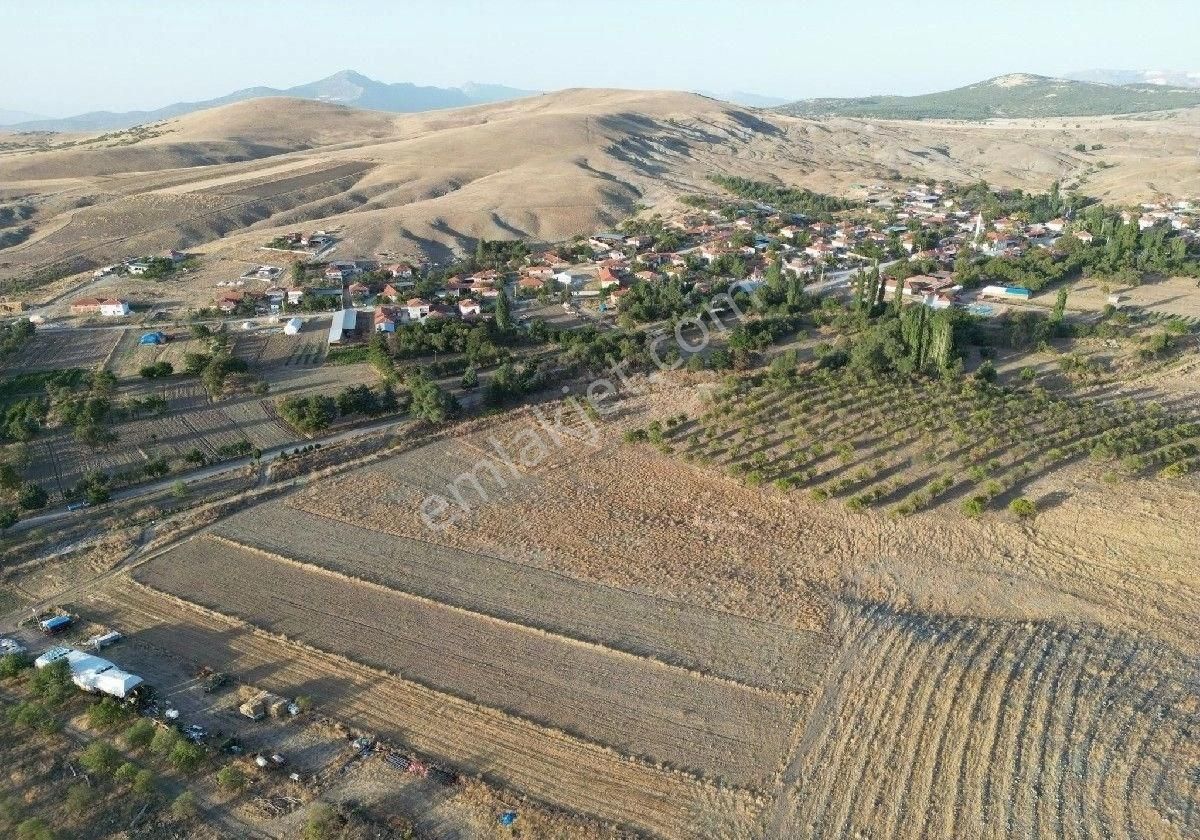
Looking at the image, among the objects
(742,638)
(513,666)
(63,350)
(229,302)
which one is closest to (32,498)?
(513,666)

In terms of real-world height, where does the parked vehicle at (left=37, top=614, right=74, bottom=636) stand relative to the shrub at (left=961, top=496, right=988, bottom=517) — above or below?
below

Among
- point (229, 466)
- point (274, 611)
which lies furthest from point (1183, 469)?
point (229, 466)

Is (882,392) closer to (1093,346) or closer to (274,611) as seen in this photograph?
(1093,346)

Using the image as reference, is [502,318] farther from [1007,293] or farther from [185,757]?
[1007,293]

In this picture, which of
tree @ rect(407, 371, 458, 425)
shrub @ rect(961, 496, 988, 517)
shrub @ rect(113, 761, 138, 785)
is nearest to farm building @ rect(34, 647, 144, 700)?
shrub @ rect(113, 761, 138, 785)

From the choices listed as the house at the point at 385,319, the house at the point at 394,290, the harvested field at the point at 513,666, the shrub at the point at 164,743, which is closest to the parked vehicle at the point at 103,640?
the harvested field at the point at 513,666

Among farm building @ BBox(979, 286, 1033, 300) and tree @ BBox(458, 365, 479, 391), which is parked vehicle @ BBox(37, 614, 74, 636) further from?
farm building @ BBox(979, 286, 1033, 300)
